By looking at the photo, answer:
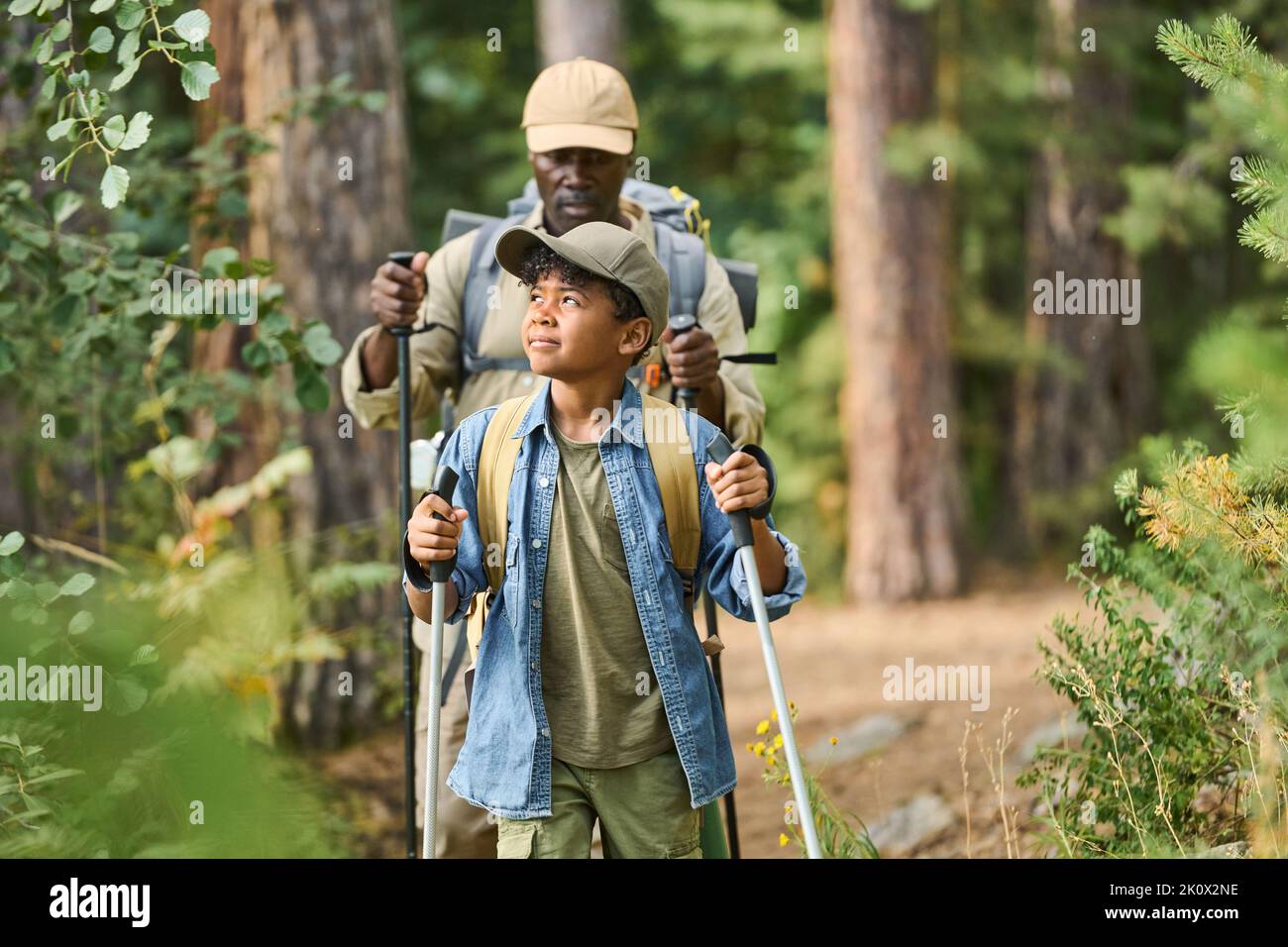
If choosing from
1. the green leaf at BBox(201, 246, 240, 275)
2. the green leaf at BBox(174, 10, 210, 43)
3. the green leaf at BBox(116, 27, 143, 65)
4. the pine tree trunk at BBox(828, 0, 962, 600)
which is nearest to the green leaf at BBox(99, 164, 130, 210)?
the green leaf at BBox(116, 27, 143, 65)

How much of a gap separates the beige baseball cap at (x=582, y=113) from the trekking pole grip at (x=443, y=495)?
1539mm

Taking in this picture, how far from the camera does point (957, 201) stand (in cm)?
1534

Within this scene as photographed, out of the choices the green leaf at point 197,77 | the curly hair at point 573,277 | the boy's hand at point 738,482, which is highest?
the green leaf at point 197,77

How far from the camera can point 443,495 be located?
3.28 m

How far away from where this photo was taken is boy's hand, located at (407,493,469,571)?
3170mm

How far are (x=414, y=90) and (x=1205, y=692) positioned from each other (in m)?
13.3

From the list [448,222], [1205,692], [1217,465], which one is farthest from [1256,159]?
[448,222]

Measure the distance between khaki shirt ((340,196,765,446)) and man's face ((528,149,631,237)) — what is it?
0.15 metres

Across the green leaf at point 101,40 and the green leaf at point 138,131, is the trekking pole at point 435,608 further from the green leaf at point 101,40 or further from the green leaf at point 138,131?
the green leaf at point 101,40

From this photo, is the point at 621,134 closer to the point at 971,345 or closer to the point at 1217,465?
the point at 1217,465

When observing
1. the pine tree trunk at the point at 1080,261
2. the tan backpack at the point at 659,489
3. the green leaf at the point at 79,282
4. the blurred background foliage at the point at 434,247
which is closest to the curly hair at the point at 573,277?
the tan backpack at the point at 659,489

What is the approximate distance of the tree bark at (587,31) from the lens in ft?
38.5

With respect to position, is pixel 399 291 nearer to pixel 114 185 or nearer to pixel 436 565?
pixel 114 185

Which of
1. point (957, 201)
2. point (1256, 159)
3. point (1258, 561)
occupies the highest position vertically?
point (957, 201)
